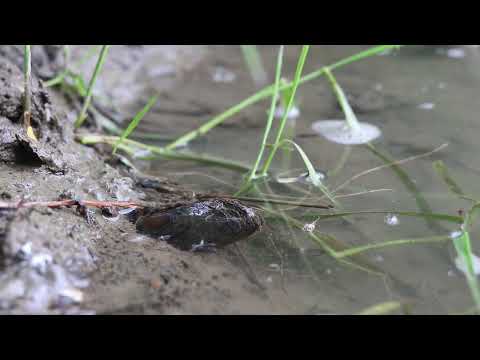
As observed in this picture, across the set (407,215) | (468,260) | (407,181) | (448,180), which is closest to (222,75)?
(407,181)

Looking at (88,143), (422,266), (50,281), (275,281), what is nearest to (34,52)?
(88,143)

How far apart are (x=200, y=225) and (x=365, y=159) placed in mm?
901

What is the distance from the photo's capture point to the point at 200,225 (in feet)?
5.08

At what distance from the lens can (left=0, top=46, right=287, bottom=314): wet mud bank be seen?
125 cm

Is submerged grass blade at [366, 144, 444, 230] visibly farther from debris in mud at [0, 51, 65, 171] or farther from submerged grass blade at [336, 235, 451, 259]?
debris in mud at [0, 51, 65, 171]

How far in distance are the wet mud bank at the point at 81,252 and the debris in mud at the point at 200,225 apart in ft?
0.12

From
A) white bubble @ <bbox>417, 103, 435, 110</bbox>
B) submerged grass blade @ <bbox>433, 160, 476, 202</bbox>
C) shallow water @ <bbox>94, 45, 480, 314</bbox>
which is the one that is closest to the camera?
shallow water @ <bbox>94, 45, 480, 314</bbox>

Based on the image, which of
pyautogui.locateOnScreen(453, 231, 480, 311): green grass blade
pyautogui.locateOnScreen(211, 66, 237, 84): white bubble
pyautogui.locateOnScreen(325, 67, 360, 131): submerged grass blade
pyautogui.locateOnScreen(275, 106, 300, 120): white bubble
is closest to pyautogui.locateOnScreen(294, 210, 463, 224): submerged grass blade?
pyautogui.locateOnScreen(453, 231, 480, 311): green grass blade

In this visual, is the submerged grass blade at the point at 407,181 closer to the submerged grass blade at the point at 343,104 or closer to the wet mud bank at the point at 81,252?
the submerged grass blade at the point at 343,104

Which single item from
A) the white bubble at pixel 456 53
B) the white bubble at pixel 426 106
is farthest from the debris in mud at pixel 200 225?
the white bubble at pixel 456 53

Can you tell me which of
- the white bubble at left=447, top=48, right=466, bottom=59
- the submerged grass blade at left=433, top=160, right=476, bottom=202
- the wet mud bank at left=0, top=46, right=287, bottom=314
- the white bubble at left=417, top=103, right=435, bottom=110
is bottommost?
the wet mud bank at left=0, top=46, right=287, bottom=314

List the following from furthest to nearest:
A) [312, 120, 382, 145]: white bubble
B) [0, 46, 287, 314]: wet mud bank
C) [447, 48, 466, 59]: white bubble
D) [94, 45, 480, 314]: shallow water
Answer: [447, 48, 466, 59]: white bubble, [312, 120, 382, 145]: white bubble, [94, 45, 480, 314]: shallow water, [0, 46, 287, 314]: wet mud bank

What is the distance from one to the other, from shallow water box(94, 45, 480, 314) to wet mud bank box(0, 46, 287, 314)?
0.14 metres
